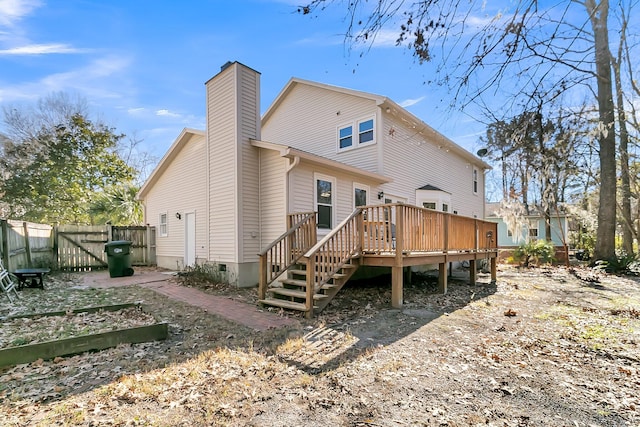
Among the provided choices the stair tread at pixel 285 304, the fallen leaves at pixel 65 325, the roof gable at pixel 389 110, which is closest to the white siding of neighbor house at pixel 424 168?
the roof gable at pixel 389 110

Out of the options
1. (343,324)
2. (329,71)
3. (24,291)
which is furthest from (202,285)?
(329,71)

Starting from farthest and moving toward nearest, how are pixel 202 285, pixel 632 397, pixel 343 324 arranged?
Answer: 1. pixel 202 285
2. pixel 343 324
3. pixel 632 397

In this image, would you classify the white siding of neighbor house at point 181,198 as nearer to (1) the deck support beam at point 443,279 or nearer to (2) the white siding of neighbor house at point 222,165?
(2) the white siding of neighbor house at point 222,165

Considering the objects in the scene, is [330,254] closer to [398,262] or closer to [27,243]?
[398,262]

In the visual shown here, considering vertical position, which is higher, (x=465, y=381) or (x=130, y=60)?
(x=130, y=60)

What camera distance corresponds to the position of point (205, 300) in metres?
7.12

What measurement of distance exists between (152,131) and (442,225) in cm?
2234

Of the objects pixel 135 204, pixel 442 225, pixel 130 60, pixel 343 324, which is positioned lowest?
pixel 343 324

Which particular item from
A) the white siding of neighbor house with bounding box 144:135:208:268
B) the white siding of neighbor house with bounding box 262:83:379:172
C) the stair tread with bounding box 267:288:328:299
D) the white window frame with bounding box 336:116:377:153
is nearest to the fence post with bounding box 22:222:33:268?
the white siding of neighbor house with bounding box 144:135:208:268

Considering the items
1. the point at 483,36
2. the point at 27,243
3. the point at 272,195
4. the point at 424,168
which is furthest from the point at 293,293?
the point at 424,168

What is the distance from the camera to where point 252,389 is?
3195 mm

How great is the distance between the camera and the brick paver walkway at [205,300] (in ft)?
18.4

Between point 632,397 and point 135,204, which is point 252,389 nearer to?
point 632,397

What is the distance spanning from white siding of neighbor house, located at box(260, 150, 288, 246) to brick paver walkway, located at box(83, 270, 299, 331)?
2.28 m
